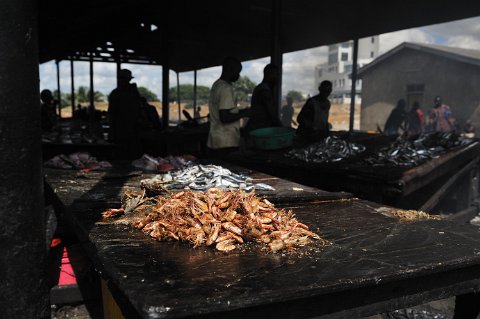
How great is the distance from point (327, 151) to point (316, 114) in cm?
145

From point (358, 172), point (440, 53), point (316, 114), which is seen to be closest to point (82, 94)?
point (440, 53)

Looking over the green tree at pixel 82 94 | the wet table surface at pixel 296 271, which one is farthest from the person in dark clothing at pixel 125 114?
the green tree at pixel 82 94

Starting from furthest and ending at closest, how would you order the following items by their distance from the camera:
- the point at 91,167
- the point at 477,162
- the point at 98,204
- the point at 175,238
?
the point at 477,162 < the point at 91,167 < the point at 98,204 < the point at 175,238

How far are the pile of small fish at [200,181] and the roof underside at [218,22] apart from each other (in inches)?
202

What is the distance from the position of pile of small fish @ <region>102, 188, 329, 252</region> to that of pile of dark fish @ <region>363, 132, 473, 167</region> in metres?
3.11

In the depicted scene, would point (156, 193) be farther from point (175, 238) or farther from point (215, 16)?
point (215, 16)

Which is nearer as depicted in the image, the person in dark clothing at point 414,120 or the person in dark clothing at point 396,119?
the person in dark clothing at point 396,119

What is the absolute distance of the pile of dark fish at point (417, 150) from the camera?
503 cm

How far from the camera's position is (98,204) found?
9.14ft

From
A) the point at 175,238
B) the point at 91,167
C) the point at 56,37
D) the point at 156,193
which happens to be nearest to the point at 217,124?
the point at 91,167

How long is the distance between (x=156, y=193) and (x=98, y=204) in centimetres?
42

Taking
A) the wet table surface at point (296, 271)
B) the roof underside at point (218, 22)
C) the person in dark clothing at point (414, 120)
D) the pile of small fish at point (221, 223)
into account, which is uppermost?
the roof underside at point (218, 22)

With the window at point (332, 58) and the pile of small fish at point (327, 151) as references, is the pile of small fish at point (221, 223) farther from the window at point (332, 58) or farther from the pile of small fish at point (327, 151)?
the window at point (332, 58)

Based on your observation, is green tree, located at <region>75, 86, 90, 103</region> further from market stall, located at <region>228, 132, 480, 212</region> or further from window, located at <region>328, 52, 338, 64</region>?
market stall, located at <region>228, 132, 480, 212</region>
